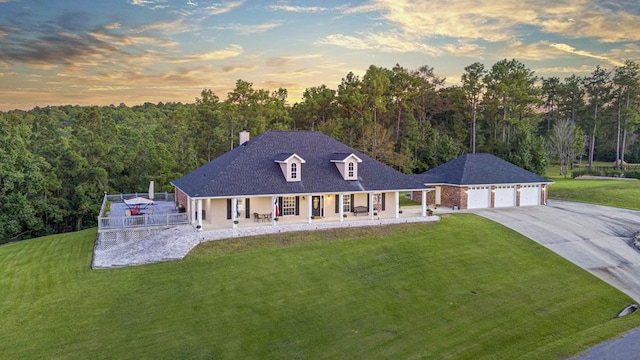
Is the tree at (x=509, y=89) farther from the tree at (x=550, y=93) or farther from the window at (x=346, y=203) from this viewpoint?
the window at (x=346, y=203)

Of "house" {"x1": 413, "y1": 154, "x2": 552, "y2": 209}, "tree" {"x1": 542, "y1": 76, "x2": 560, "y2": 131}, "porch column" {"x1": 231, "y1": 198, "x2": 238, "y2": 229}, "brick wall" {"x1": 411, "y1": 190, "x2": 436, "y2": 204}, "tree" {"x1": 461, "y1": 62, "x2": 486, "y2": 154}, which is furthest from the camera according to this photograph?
"tree" {"x1": 542, "y1": 76, "x2": 560, "y2": 131}

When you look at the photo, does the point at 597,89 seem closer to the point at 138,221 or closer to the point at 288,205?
the point at 288,205

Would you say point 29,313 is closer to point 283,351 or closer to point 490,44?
point 283,351

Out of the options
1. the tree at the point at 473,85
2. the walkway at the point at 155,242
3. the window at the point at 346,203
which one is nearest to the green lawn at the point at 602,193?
the tree at the point at 473,85

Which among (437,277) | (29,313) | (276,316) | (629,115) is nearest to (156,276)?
(29,313)

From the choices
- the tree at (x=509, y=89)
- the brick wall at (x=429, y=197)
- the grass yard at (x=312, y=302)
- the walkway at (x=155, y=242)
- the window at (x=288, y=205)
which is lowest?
the grass yard at (x=312, y=302)

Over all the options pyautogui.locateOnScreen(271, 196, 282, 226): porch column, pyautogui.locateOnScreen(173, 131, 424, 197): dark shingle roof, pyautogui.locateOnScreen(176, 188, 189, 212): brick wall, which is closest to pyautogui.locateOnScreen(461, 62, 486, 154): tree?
pyautogui.locateOnScreen(173, 131, 424, 197): dark shingle roof

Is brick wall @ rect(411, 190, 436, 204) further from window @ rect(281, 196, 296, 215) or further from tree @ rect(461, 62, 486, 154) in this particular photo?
tree @ rect(461, 62, 486, 154)
